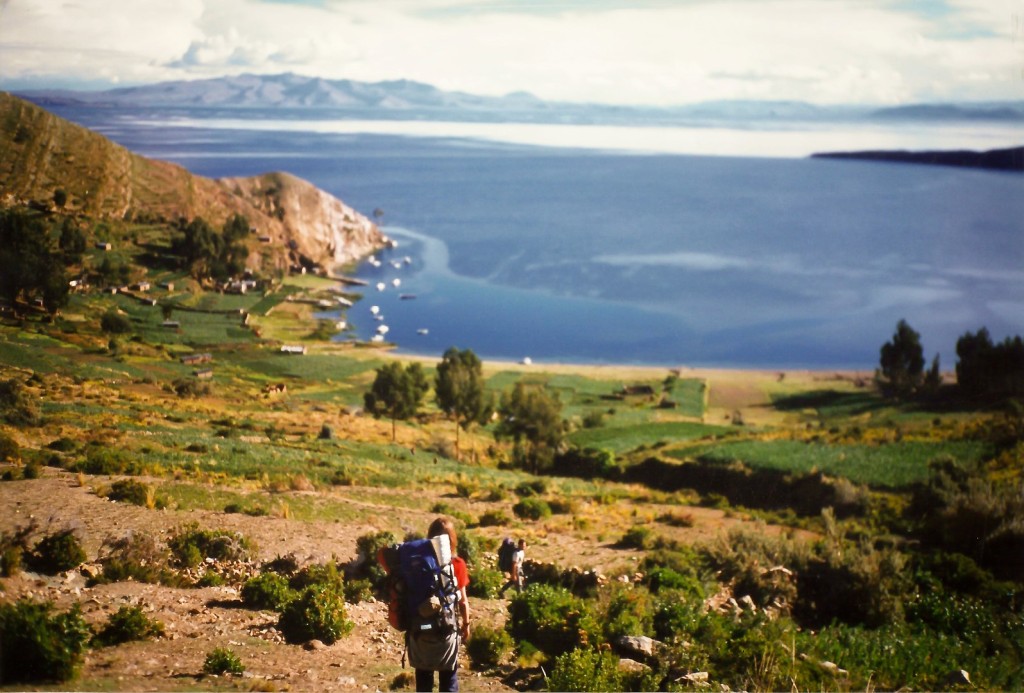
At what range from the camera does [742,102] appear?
8312 mm

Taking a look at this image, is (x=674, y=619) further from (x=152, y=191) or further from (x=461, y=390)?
(x=152, y=191)

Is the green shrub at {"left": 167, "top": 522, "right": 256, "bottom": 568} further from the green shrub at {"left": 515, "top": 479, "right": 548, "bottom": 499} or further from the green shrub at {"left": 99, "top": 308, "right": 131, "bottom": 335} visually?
the green shrub at {"left": 515, "top": 479, "right": 548, "bottom": 499}

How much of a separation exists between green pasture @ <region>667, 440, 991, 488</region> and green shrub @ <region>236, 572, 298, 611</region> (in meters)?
5.07

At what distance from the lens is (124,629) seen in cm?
511

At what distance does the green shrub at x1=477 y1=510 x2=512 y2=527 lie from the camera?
7.30m

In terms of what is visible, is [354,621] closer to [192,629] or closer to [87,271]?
[192,629]

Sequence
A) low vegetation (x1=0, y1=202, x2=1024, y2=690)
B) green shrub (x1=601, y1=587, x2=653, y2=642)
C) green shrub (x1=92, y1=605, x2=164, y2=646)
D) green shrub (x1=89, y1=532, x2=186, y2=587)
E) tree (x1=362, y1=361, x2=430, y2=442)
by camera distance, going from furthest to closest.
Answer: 1. tree (x1=362, y1=361, x2=430, y2=442)
2. green shrub (x1=601, y1=587, x2=653, y2=642)
3. low vegetation (x1=0, y1=202, x2=1024, y2=690)
4. green shrub (x1=89, y1=532, x2=186, y2=587)
5. green shrub (x1=92, y1=605, x2=164, y2=646)

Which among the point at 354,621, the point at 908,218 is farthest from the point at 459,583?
the point at 908,218

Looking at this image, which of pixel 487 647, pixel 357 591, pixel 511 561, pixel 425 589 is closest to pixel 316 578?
pixel 357 591

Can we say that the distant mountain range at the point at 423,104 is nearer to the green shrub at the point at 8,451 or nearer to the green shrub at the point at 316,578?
the green shrub at the point at 8,451

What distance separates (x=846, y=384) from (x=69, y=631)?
8.50 m

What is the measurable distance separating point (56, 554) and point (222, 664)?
158 cm

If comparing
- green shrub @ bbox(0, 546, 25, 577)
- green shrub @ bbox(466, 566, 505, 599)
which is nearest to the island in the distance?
green shrub @ bbox(466, 566, 505, 599)

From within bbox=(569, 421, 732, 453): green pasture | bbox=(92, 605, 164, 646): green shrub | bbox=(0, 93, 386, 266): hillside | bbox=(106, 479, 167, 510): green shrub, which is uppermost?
bbox=(0, 93, 386, 266): hillside
